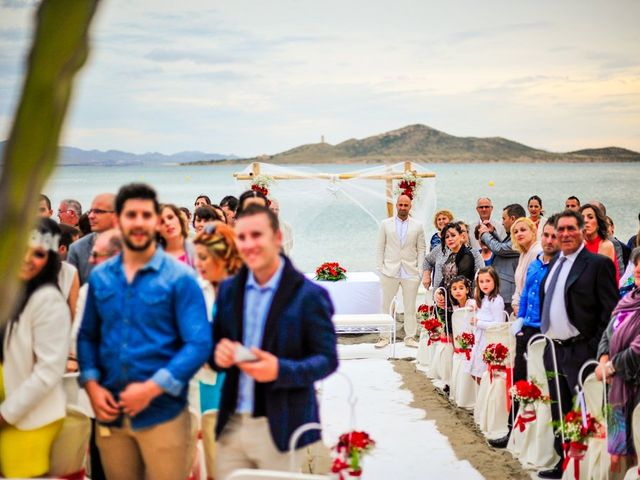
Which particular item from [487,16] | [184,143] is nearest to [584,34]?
[487,16]

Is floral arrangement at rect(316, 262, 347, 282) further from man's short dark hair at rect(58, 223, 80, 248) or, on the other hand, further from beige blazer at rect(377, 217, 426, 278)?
man's short dark hair at rect(58, 223, 80, 248)

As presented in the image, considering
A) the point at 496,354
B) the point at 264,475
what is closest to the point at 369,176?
the point at 496,354

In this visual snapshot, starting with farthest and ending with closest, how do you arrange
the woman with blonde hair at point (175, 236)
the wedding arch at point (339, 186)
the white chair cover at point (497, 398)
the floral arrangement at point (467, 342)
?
the wedding arch at point (339, 186) < the floral arrangement at point (467, 342) < the white chair cover at point (497, 398) < the woman with blonde hair at point (175, 236)

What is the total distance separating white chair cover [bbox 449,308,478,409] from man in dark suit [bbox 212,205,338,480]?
4529 millimetres

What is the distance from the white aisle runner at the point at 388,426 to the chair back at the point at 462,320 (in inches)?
33.6

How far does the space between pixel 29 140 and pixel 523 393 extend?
519 centimetres

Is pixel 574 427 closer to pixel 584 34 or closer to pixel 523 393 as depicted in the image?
pixel 523 393

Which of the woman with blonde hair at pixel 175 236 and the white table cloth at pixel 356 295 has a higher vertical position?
the woman with blonde hair at pixel 175 236

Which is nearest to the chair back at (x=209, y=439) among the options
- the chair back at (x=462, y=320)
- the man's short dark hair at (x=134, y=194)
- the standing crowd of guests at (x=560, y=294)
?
the man's short dark hair at (x=134, y=194)

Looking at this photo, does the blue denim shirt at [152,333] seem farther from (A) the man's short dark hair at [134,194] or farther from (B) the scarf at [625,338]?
(B) the scarf at [625,338]

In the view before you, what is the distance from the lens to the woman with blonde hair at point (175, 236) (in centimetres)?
507

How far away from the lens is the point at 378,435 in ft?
23.5

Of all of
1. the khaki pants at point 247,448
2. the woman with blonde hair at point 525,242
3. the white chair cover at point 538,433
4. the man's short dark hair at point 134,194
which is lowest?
the white chair cover at point 538,433

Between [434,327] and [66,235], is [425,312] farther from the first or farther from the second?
[66,235]
